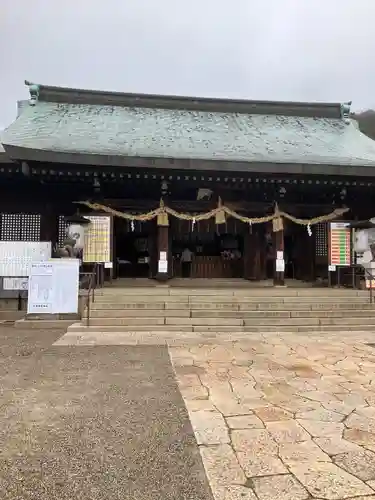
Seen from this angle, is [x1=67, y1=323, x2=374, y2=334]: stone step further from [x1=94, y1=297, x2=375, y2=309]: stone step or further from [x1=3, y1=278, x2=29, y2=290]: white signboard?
[x1=3, y1=278, x2=29, y2=290]: white signboard

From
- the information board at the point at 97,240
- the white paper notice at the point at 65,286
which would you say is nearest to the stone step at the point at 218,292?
the white paper notice at the point at 65,286

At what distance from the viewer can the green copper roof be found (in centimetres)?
1195

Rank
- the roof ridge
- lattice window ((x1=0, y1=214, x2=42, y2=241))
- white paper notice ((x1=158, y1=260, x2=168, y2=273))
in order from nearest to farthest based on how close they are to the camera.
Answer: white paper notice ((x1=158, y1=260, x2=168, y2=273)), lattice window ((x1=0, y1=214, x2=42, y2=241)), the roof ridge

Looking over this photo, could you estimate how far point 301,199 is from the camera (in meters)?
12.9

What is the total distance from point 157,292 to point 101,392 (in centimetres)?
592

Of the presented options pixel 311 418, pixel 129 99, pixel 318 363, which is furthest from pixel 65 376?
pixel 129 99

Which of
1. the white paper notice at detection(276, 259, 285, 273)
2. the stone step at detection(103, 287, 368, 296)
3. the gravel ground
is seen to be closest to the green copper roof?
the white paper notice at detection(276, 259, 285, 273)

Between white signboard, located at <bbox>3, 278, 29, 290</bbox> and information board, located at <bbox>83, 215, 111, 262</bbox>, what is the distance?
172 cm

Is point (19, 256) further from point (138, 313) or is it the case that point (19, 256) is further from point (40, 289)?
point (138, 313)

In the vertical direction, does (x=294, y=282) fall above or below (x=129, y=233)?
below

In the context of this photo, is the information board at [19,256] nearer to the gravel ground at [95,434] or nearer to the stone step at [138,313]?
the stone step at [138,313]

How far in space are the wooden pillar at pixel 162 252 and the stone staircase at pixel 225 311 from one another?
115 centimetres

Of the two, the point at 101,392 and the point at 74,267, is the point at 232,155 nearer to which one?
the point at 74,267

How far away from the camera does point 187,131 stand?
14.5 m
